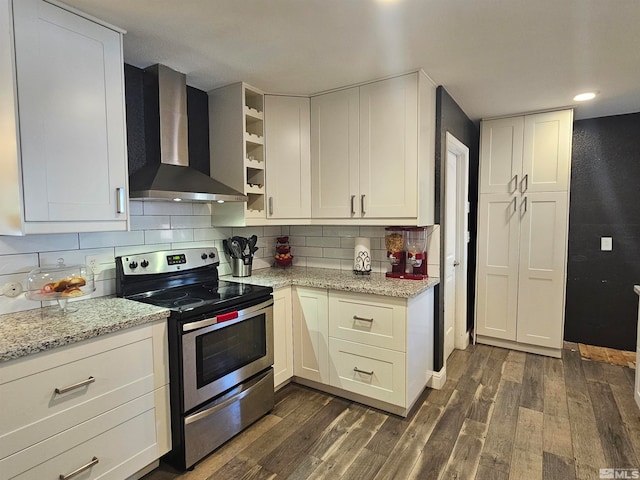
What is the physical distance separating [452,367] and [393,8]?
2820 millimetres

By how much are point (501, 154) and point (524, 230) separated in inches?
30.5

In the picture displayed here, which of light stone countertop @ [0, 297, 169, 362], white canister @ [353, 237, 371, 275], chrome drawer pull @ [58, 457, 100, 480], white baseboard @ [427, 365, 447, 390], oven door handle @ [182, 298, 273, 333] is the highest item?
white canister @ [353, 237, 371, 275]

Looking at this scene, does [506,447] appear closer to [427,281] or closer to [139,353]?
[427,281]

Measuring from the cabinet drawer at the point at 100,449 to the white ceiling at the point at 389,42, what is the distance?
6.26ft

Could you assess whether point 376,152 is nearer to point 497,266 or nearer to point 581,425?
point 497,266

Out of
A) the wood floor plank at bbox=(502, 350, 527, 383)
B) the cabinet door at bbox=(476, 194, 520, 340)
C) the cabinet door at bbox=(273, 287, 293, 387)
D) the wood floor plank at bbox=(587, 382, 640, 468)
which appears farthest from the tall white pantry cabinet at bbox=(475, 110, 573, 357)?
the cabinet door at bbox=(273, 287, 293, 387)

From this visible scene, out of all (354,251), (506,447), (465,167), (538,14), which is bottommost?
(506,447)

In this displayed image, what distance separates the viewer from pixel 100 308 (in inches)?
73.5

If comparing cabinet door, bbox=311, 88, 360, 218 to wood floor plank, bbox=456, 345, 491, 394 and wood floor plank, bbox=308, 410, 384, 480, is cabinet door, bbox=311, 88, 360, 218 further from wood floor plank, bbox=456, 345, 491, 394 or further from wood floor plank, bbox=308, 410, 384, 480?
wood floor plank, bbox=456, 345, 491, 394

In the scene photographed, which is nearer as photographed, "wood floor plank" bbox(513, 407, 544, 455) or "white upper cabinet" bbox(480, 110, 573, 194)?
"wood floor plank" bbox(513, 407, 544, 455)

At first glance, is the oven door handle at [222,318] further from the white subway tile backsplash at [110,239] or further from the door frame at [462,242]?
the door frame at [462,242]

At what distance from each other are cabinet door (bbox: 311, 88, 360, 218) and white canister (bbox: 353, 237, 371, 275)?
0.27m

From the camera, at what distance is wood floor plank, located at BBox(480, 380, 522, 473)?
1.95m

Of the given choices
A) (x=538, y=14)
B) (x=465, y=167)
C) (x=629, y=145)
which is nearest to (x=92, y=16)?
(x=538, y=14)
